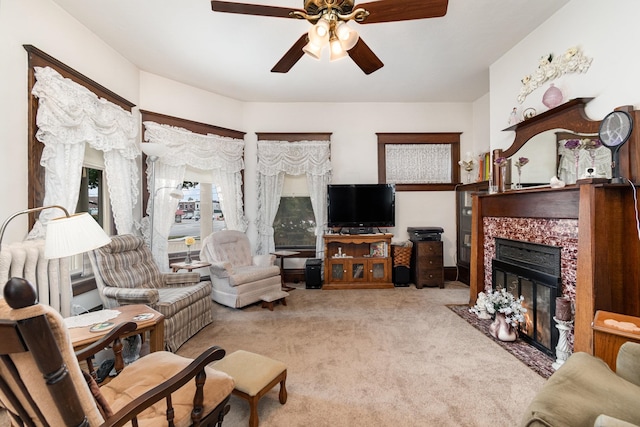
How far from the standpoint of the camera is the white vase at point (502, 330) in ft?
9.04

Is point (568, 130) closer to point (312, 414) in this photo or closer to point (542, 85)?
point (542, 85)

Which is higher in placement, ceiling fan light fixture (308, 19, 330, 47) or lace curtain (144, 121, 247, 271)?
ceiling fan light fixture (308, 19, 330, 47)

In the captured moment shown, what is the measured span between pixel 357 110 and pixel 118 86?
3496mm

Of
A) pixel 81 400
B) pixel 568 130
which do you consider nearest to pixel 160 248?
pixel 81 400

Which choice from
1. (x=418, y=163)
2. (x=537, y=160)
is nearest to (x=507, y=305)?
(x=537, y=160)

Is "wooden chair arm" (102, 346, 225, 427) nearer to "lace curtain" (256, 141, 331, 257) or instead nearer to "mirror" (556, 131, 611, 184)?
"mirror" (556, 131, 611, 184)

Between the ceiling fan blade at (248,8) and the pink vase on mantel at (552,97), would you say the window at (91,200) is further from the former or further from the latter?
the pink vase on mantel at (552,97)

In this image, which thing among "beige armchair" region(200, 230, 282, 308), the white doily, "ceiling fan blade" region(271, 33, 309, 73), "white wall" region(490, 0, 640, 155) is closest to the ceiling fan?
"ceiling fan blade" region(271, 33, 309, 73)

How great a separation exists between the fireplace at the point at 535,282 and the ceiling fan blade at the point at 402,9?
2.14 metres

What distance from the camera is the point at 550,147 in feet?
9.08

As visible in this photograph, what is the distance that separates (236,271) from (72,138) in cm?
222

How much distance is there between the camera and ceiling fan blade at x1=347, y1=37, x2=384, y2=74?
2.29m

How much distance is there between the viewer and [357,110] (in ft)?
16.8

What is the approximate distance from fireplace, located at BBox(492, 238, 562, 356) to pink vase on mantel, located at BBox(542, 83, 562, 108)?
1.33 meters
